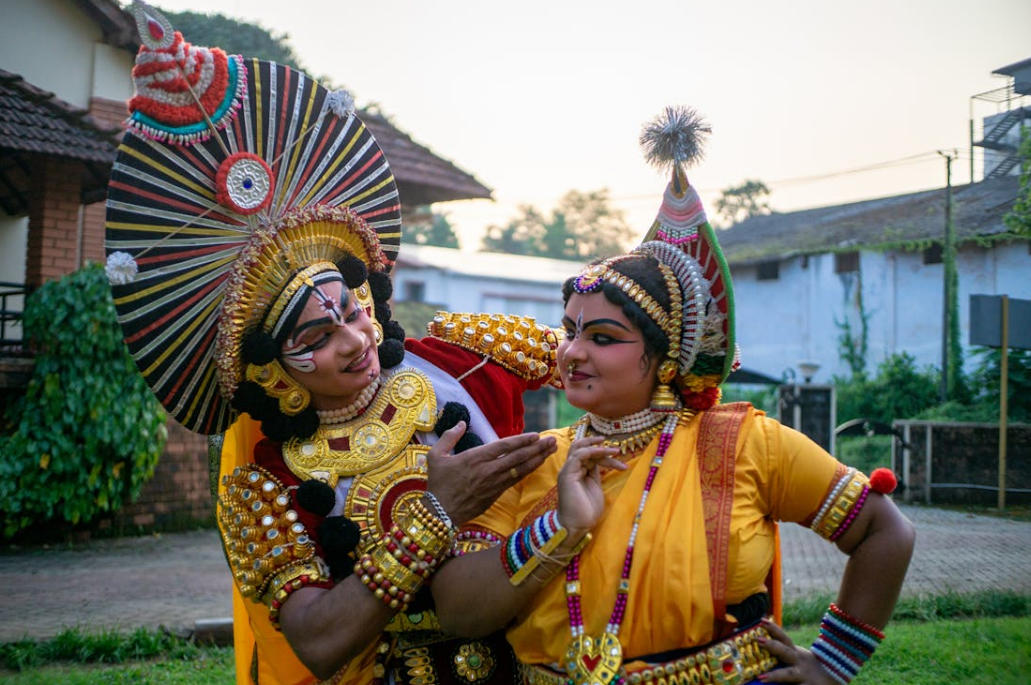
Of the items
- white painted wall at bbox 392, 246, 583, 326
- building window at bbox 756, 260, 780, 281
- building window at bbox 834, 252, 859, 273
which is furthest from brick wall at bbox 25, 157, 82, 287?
white painted wall at bbox 392, 246, 583, 326

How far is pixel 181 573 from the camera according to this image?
796cm

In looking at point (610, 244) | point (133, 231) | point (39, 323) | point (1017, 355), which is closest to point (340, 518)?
point (133, 231)

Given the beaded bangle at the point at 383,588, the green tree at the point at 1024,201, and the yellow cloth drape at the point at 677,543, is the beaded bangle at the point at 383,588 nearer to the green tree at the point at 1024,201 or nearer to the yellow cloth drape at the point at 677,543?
the yellow cloth drape at the point at 677,543

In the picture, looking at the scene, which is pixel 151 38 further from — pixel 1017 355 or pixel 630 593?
pixel 1017 355

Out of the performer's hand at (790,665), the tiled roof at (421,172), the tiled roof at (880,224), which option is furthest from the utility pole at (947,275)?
the tiled roof at (421,172)

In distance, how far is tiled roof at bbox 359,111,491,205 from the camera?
41.8 ft

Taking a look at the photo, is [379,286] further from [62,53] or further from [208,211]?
[62,53]

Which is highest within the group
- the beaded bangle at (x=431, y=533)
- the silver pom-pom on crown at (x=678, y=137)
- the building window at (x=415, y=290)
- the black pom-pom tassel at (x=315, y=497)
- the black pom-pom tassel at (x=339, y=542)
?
the building window at (x=415, y=290)

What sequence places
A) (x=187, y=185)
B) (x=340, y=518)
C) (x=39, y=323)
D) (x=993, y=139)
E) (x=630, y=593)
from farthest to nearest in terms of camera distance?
(x=39, y=323) → (x=993, y=139) → (x=187, y=185) → (x=340, y=518) → (x=630, y=593)

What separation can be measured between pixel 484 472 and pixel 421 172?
10.6m

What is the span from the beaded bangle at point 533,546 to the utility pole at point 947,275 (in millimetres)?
3259

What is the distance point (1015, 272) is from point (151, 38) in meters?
3.80

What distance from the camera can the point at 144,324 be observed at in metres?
3.08

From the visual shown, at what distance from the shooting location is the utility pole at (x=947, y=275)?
16.1 feet
